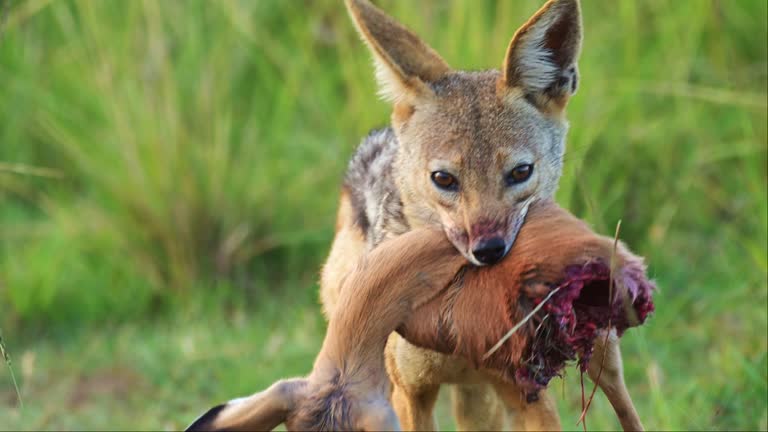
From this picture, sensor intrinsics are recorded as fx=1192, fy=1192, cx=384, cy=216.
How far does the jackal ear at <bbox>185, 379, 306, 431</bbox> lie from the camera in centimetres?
290

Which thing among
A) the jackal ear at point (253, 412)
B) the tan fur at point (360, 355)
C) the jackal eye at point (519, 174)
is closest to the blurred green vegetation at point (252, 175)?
the jackal eye at point (519, 174)

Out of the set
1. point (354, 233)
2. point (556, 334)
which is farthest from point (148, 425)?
point (556, 334)

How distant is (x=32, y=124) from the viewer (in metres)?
8.04

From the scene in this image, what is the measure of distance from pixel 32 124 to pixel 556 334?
575 centimetres

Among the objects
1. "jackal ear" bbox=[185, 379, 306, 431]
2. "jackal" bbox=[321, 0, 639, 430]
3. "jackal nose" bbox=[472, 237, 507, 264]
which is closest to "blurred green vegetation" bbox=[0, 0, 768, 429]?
"jackal" bbox=[321, 0, 639, 430]

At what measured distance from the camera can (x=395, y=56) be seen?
14.8 ft

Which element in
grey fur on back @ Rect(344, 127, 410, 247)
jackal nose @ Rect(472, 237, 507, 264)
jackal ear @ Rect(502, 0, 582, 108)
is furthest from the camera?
grey fur on back @ Rect(344, 127, 410, 247)

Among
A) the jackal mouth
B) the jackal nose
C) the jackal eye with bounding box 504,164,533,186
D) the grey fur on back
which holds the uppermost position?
the grey fur on back

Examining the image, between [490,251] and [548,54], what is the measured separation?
118cm

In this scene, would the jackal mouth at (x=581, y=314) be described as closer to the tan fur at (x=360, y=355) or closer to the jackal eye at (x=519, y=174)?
the tan fur at (x=360, y=355)

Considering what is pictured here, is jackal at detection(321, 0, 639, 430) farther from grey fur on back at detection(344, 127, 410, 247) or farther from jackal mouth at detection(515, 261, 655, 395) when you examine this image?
jackal mouth at detection(515, 261, 655, 395)

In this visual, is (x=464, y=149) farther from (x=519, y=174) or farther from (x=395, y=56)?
(x=395, y=56)

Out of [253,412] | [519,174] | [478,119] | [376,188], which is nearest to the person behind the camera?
[253,412]

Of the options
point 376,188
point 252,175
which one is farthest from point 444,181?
point 252,175
